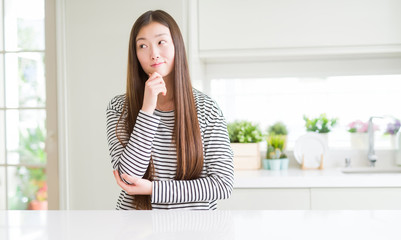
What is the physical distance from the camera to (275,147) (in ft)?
8.85

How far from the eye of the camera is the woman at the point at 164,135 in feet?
4.15

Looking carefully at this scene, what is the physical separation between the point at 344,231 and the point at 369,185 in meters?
1.55

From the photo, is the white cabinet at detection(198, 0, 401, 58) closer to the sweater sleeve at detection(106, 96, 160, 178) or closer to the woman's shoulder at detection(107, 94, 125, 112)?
the woman's shoulder at detection(107, 94, 125, 112)

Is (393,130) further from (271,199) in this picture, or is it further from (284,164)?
(271,199)

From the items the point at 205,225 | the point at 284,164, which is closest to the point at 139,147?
the point at 205,225

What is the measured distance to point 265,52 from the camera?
255 centimetres

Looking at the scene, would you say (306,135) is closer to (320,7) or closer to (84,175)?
(320,7)

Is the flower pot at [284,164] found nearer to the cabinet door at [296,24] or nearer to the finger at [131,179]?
the cabinet door at [296,24]

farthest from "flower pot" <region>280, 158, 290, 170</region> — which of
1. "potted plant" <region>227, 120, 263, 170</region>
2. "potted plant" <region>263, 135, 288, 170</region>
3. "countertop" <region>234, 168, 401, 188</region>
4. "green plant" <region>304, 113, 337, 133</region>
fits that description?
"green plant" <region>304, 113, 337, 133</region>

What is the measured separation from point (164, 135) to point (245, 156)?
4.46ft

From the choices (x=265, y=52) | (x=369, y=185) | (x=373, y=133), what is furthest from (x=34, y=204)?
(x=373, y=133)

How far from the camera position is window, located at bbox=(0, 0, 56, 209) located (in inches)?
101

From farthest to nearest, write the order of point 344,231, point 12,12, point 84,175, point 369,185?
point 12,12 < point 84,175 < point 369,185 < point 344,231

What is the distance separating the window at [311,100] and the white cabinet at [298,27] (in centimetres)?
48
